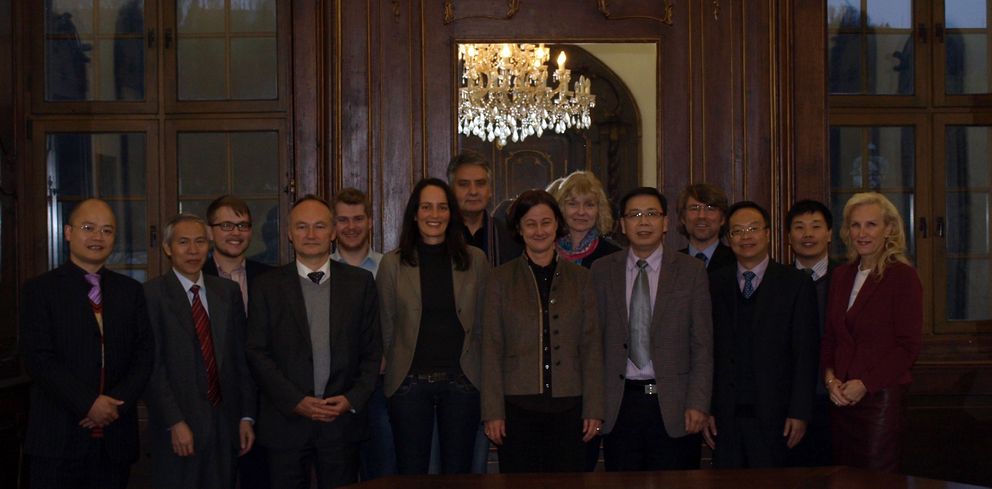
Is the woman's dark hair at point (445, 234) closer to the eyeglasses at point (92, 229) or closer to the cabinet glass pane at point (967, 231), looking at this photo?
the eyeglasses at point (92, 229)

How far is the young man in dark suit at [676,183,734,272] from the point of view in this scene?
4391 millimetres

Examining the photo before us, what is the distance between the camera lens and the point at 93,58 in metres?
5.25

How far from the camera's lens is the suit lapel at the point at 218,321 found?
384cm

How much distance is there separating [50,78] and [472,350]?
2.85 m

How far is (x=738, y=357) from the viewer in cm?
385

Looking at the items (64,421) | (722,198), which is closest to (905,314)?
(722,198)

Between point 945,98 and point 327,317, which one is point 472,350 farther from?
point 945,98

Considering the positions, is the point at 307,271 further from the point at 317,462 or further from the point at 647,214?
the point at 647,214

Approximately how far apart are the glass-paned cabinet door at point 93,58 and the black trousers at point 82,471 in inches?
84.5

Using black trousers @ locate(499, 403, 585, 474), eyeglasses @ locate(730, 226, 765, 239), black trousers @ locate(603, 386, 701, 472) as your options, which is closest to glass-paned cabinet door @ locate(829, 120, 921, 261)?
eyeglasses @ locate(730, 226, 765, 239)

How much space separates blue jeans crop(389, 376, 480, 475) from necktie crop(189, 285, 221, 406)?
0.64 m

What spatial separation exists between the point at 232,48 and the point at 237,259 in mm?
1552

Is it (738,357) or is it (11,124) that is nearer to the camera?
(738,357)

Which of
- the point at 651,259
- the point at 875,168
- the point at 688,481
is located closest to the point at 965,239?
the point at 875,168
